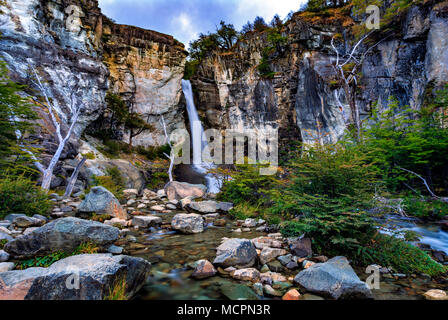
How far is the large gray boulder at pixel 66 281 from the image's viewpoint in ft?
6.64

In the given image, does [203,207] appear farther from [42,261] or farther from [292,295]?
[292,295]

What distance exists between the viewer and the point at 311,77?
1867cm

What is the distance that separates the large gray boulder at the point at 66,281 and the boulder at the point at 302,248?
9.75ft

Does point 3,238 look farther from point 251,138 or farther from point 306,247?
point 251,138

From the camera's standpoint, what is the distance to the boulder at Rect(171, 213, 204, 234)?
5.46 metres

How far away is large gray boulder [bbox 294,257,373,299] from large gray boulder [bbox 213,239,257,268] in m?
0.85

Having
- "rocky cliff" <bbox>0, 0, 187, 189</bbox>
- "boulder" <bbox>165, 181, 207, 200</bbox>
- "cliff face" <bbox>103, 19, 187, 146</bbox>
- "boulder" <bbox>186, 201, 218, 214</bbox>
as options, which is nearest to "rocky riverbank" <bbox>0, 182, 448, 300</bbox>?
"boulder" <bbox>186, 201, 218, 214</bbox>

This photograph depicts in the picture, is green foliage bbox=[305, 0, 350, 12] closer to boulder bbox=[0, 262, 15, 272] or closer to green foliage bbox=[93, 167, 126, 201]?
green foliage bbox=[93, 167, 126, 201]

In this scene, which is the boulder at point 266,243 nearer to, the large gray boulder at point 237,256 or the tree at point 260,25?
the large gray boulder at point 237,256

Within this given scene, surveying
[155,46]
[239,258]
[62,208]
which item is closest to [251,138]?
[155,46]

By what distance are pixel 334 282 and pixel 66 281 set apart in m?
3.21

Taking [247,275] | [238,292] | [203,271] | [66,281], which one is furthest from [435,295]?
[66,281]

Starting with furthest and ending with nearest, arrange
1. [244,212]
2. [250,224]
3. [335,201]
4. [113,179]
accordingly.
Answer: [113,179] < [244,212] < [250,224] < [335,201]

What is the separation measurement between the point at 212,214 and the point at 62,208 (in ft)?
Result: 18.3
